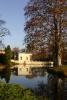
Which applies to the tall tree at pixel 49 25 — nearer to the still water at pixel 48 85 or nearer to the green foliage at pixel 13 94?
the still water at pixel 48 85

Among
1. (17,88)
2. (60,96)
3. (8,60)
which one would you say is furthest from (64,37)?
(8,60)

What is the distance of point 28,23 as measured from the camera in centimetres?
4084

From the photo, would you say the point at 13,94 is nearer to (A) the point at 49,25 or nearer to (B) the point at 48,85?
(B) the point at 48,85

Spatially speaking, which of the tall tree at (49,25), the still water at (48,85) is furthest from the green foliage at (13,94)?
the tall tree at (49,25)

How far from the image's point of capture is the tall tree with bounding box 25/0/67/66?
40.0m

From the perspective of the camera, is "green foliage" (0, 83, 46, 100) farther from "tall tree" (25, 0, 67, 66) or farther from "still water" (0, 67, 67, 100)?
"tall tree" (25, 0, 67, 66)

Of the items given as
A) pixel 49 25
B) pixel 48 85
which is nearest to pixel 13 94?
pixel 48 85

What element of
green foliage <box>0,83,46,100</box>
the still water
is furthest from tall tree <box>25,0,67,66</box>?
green foliage <box>0,83,46,100</box>

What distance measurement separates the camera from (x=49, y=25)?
40.3 metres

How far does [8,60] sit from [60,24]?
3410 centimetres

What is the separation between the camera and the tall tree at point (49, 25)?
40000 millimetres

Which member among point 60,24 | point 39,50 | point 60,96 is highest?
point 60,24

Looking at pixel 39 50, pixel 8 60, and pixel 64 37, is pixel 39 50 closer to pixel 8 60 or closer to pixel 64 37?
pixel 64 37

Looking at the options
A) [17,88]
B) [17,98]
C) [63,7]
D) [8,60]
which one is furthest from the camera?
[8,60]
